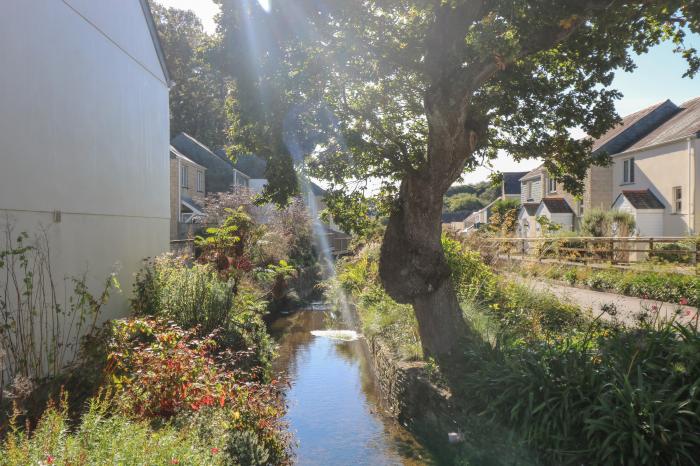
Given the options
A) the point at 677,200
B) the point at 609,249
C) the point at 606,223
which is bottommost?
the point at 609,249

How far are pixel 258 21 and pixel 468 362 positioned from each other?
16.0ft

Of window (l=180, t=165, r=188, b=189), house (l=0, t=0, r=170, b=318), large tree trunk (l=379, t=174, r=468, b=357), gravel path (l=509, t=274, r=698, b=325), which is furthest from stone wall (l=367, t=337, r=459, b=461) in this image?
window (l=180, t=165, r=188, b=189)

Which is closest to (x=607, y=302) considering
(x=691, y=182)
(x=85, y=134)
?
(x=85, y=134)

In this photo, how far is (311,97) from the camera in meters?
8.00

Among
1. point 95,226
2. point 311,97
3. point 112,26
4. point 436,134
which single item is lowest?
point 95,226

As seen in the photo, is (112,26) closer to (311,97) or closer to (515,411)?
(311,97)

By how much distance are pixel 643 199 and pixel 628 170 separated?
321 cm

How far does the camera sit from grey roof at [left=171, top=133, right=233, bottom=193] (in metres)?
37.8

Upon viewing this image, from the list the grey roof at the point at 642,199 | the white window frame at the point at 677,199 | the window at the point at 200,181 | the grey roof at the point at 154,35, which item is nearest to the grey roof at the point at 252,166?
the window at the point at 200,181

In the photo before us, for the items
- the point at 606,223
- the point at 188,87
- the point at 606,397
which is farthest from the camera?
the point at 188,87

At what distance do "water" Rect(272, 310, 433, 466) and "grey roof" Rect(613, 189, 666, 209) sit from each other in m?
18.4

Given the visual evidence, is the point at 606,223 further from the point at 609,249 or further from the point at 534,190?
the point at 534,190

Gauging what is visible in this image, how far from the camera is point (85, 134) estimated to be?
28.8ft

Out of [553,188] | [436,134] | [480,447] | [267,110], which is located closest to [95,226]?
[267,110]
